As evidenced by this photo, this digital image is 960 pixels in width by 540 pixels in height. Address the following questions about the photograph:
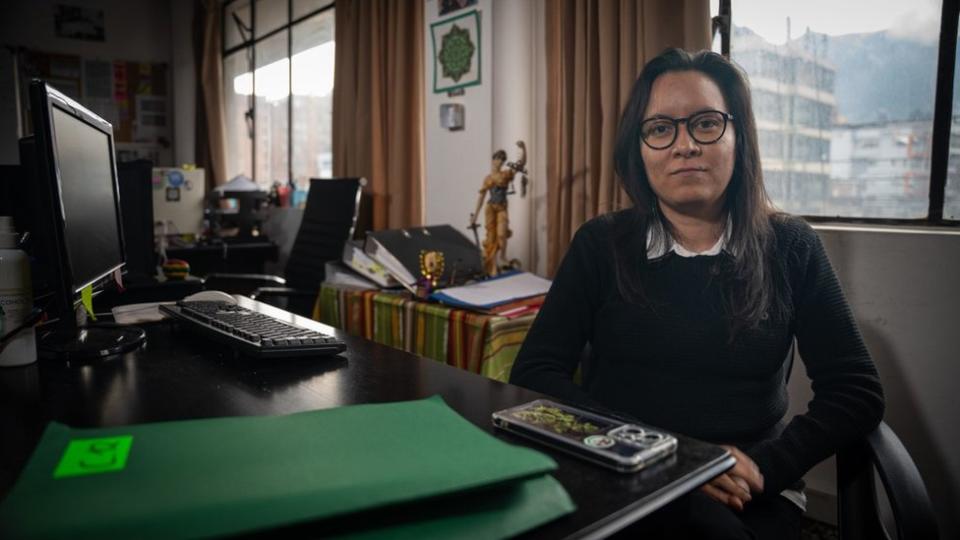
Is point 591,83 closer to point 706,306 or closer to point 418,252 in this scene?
point 418,252

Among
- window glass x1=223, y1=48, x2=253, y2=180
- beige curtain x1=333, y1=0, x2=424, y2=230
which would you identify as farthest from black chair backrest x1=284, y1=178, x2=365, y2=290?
window glass x1=223, y1=48, x2=253, y2=180

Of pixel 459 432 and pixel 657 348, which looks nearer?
pixel 459 432

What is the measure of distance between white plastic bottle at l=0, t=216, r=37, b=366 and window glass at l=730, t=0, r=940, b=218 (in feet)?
6.33

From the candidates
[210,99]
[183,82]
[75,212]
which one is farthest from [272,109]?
[75,212]

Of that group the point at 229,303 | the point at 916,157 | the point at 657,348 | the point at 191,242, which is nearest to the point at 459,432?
the point at 657,348

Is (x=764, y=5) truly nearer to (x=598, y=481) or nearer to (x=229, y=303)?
(x=229, y=303)

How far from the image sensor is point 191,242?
3.38 m

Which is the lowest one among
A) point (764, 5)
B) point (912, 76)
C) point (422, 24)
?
point (912, 76)

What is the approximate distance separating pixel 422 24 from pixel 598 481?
110 inches

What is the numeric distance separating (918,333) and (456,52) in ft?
6.32

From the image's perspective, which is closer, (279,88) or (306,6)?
(306,6)

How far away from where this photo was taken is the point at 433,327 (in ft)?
6.59

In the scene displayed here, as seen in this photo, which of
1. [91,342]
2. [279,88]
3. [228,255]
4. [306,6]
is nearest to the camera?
[91,342]

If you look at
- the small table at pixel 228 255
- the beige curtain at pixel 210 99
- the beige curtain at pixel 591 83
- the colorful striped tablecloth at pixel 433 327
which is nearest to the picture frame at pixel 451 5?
the beige curtain at pixel 591 83
